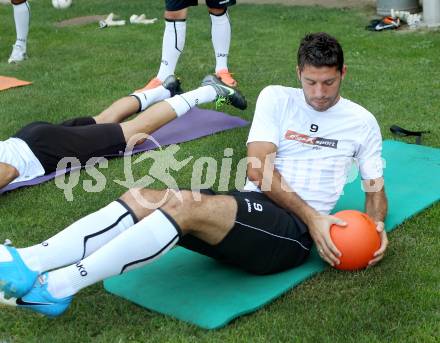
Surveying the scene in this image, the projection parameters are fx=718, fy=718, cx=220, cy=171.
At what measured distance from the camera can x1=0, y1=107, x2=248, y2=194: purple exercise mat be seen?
532cm

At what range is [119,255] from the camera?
280 cm

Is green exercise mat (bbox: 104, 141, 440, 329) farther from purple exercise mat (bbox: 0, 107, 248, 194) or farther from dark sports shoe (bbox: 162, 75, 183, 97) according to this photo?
dark sports shoe (bbox: 162, 75, 183, 97)

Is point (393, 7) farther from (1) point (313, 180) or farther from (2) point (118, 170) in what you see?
(1) point (313, 180)

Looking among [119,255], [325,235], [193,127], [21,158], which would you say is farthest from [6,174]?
[325,235]

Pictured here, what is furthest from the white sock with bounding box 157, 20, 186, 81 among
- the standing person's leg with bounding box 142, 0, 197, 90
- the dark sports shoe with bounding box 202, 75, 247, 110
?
the dark sports shoe with bounding box 202, 75, 247, 110

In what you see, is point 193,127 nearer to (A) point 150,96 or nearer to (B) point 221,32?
(A) point 150,96

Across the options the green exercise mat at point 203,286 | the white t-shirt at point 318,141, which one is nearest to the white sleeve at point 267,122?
the white t-shirt at point 318,141

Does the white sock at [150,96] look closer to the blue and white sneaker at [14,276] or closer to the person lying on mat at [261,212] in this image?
the person lying on mat at [261,212]

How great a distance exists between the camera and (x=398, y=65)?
686 centimetres

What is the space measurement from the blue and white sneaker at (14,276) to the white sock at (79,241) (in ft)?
0.32

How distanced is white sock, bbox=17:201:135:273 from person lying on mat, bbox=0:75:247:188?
58.7 inches

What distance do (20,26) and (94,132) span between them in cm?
379

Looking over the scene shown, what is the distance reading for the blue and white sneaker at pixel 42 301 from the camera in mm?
2781

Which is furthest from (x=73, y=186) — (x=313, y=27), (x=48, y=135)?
(x=313, y=27)
